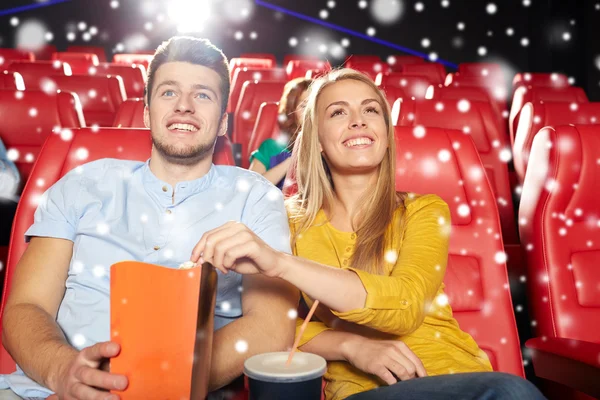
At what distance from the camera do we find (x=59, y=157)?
1477 mm

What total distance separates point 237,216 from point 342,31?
369 inches

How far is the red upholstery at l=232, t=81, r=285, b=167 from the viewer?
384 cm

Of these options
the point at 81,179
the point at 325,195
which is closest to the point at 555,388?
the point at 325,195

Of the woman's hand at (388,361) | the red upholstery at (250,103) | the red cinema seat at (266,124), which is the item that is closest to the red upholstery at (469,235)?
the woman's hand at (388,361)

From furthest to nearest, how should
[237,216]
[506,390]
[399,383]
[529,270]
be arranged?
[529,270], [237,216], [399,383], [506,390]

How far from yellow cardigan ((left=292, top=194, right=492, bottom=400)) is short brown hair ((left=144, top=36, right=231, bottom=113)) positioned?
40 cm

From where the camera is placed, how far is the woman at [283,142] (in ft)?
8.41

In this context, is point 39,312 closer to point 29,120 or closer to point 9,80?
point 29,120

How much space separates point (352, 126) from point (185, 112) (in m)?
0.37

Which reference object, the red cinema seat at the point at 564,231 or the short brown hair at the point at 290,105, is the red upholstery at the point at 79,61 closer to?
the short brown hair at the point at 290,105

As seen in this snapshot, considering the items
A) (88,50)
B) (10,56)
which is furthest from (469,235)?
(88,50)

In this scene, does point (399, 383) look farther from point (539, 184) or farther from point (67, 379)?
point (539, 184)

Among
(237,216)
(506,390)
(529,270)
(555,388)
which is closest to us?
(506,390)

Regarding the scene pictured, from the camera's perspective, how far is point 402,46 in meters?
10.3
